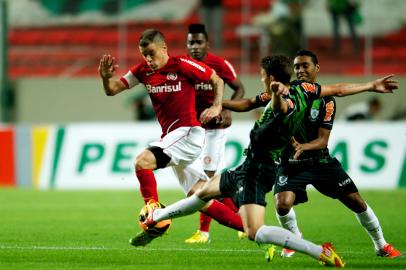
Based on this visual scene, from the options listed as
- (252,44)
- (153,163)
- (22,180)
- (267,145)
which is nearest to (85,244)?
(153,163)

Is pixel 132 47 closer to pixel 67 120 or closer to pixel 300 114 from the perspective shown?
pixel 67 120

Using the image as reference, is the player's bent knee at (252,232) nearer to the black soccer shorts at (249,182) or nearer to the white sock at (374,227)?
the black soccer shorts at (249,182)

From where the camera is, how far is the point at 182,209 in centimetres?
885

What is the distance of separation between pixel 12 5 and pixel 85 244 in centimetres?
1429

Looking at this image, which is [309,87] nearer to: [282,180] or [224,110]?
[282,180]

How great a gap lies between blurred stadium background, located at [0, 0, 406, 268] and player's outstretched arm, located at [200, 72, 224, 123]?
863 centimetres

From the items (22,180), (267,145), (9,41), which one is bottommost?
(22,180)

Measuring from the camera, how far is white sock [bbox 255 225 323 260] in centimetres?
795

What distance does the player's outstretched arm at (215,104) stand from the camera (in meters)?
9.30

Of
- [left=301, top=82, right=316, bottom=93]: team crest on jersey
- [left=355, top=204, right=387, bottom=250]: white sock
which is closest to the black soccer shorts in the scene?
[left=301, top=82, right=316, bottom=93]: team crest on jersey

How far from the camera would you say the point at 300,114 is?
8523 millimetres

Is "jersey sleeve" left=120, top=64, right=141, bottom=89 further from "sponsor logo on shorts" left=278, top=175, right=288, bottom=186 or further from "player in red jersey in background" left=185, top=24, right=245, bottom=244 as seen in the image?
"sponsor logo on shorts" left=278, top=175, right=288, bottom=186

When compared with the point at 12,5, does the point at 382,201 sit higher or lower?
lower

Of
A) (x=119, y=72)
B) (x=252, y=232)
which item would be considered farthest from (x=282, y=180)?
(x=119, y=72)
